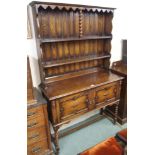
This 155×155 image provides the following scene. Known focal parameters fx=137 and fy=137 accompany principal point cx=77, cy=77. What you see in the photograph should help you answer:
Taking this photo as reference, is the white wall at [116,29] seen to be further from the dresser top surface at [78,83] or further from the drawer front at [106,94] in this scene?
the drawer front at [106,94]

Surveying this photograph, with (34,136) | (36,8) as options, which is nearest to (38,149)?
(34,136)

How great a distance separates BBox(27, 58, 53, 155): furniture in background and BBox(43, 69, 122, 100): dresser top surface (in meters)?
0.15

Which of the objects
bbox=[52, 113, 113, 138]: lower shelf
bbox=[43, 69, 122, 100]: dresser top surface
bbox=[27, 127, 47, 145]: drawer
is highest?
bbox=[43, 69, 122, 100]: dresser top surface

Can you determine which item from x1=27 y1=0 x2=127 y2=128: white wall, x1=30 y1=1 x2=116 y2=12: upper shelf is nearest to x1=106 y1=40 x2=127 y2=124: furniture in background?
x1=27 y1=0 x2=127 y2=128: white wall

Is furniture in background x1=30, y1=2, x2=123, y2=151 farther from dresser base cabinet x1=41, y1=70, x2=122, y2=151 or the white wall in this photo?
the white wall

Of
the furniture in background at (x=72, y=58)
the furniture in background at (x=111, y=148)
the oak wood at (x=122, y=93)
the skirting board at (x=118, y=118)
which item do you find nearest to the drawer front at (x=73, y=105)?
the furniture in background at (x=72, y=58)

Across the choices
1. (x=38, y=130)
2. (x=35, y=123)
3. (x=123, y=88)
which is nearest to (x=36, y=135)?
(x=38, y=130)

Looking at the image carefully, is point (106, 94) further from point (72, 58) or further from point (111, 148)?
point (111, 148)

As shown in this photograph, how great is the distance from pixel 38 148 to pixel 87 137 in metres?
0.80

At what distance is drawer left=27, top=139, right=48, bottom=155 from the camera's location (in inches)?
63.2

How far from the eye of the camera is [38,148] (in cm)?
167
